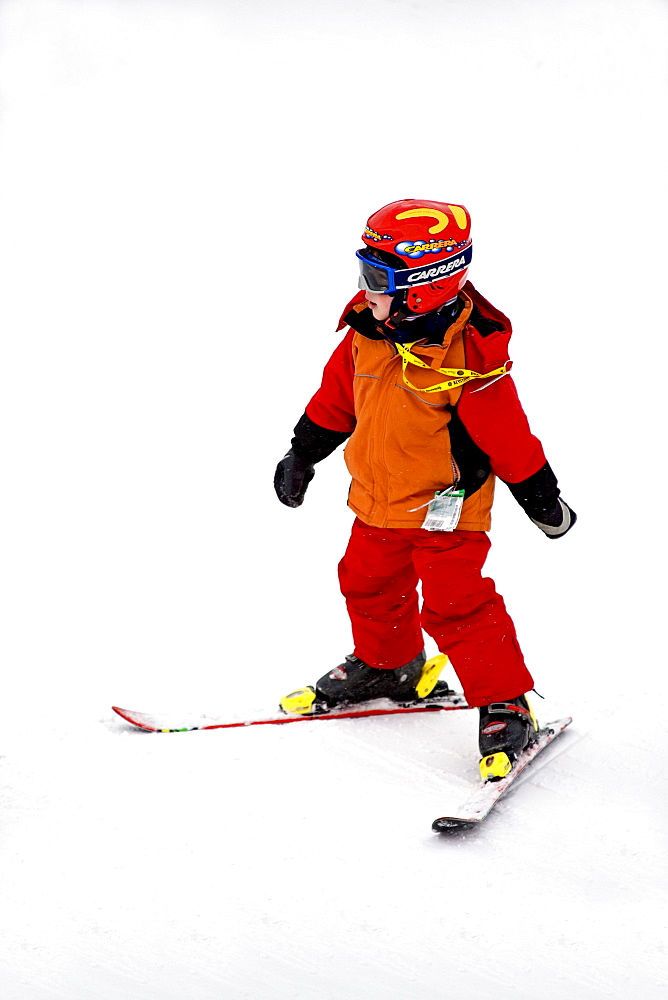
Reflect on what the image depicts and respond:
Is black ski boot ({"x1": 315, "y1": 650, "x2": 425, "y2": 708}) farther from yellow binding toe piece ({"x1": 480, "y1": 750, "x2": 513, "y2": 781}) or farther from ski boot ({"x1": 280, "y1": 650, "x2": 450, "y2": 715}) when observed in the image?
yellow binding toe piece ({"x1": 480, "y1": 750, "x2": 513, "y2": 781})

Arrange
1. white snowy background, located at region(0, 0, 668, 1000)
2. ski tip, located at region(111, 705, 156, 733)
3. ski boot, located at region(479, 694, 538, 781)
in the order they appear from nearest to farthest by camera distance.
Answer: white snowy background, located at region(0, 0, 668, 1000)
ski boot, located at region(479, 694, 538, 781)
ski tip, located at region(111, 705, 156, 733)

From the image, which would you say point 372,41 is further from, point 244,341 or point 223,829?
point 223,829

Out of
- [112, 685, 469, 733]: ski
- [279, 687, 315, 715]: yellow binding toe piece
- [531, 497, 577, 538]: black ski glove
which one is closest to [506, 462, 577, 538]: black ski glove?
[531, 497, 577, 538]: black ski glove

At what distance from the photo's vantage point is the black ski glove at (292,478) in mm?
3053

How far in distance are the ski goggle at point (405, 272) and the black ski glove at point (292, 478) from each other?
1.96ft

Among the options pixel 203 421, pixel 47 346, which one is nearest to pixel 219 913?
pixel 203 421

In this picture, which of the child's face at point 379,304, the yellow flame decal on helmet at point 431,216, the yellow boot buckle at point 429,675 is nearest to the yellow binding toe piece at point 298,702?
the yellow boot buckle at point 429,675

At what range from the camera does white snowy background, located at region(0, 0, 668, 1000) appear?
2162 mm

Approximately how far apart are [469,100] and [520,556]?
5137 mm

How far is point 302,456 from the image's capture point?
3.05 m

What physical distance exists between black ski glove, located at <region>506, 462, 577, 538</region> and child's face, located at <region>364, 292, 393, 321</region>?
53 cm

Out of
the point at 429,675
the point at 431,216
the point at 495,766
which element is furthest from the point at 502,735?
the point at 431,216

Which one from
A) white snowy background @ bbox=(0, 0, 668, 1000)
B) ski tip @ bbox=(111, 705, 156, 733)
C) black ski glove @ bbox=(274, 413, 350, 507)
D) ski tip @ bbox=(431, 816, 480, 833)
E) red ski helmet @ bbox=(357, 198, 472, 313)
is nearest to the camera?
white snowy background @ bbox=(0, 0, 668, 1000)

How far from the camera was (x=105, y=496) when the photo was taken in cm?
493
